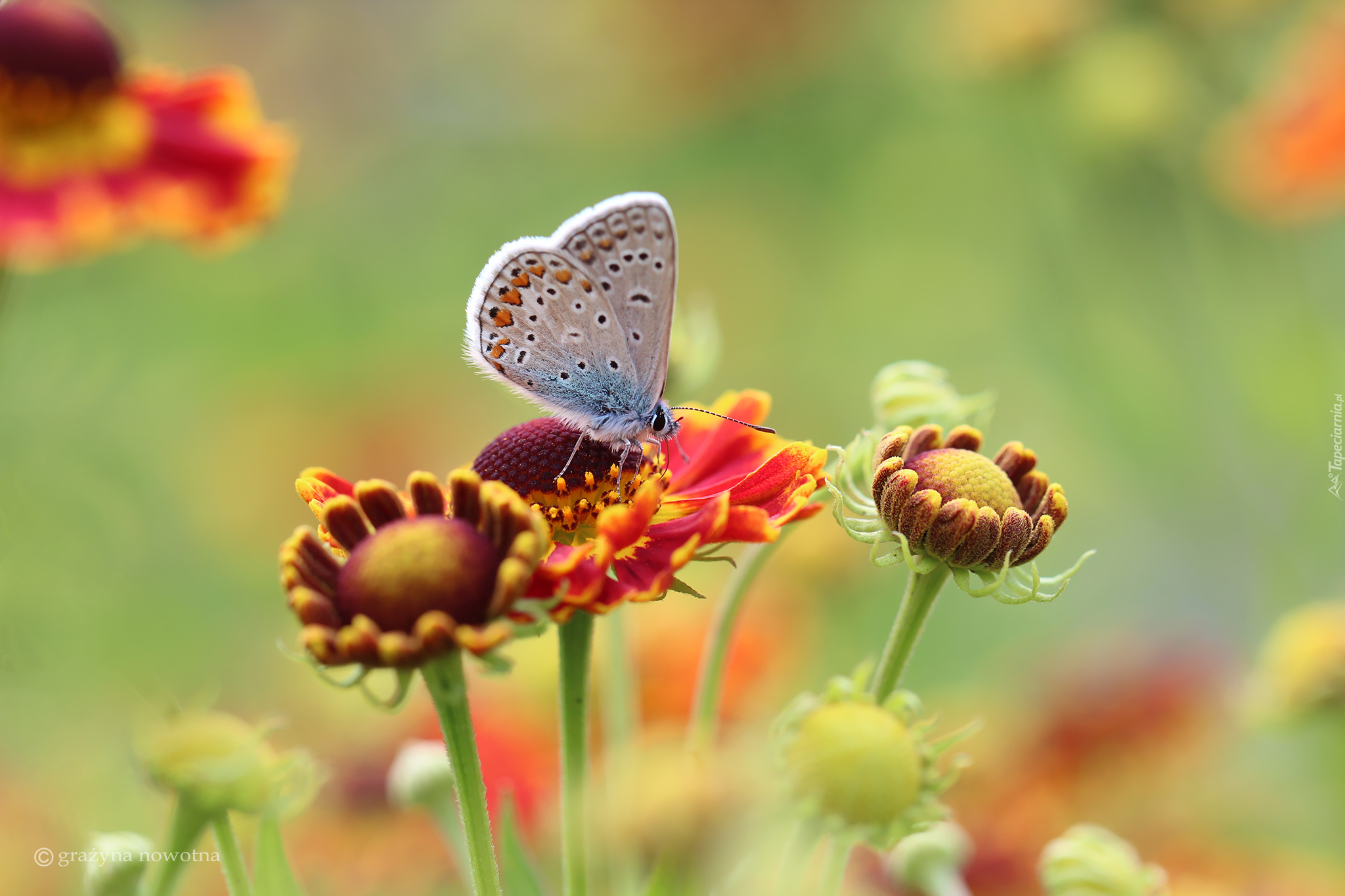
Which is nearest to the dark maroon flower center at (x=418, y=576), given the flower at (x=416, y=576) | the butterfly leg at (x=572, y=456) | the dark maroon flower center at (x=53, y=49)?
the flower at (x=416, y=576)

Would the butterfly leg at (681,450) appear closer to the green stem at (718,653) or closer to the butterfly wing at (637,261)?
the butterfly wing at (637,261)

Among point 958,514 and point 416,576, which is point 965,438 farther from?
point 416,576

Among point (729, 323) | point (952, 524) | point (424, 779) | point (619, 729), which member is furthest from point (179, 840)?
point (729, 323)

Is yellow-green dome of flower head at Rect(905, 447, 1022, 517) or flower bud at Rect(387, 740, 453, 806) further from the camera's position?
flower bud at Rect(387, 740, 453, 806)

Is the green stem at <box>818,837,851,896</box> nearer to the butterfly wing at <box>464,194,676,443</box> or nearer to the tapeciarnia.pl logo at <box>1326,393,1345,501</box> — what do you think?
the butterfly wing at <box>464,194,676,443</box>

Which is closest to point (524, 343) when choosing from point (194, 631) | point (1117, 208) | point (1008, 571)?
point (1008, 571)

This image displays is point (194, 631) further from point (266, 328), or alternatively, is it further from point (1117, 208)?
point (1117, 208)

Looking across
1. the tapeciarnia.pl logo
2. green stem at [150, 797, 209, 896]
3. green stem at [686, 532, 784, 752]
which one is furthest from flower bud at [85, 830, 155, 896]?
the tapeciarnia.pl logo
